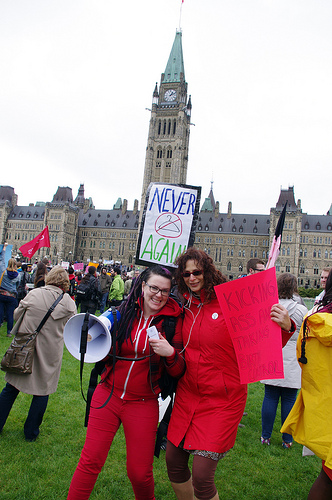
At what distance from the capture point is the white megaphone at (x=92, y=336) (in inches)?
91.2

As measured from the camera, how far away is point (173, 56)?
240 ft

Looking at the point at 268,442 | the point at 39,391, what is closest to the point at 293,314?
the point at 268,442

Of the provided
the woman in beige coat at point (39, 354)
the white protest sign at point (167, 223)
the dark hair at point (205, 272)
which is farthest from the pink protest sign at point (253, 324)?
the woman in beige coat at point (39, 354)

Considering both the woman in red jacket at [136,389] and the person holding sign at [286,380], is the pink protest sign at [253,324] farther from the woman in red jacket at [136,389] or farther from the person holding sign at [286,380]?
the person holding sign at [286,380]

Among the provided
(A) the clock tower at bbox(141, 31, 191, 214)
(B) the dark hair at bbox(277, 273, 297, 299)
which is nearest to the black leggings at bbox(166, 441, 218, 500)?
(B) the dark hair at bbox(277, 273, 297, 299)

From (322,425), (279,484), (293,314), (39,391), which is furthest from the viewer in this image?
(293,314)

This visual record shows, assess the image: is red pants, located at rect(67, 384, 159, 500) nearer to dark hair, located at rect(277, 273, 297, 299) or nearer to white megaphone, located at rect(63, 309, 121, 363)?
white megaphone, located at rect(63, 309, 121, 363)

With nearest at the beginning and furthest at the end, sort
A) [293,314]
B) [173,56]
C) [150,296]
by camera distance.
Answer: [150,296]
[293,314]
[173,56]

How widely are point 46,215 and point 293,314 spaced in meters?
69.5

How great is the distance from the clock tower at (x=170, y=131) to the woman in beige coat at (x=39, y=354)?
211 ft

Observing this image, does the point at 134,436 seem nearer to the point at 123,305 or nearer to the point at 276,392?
the point at 123,305

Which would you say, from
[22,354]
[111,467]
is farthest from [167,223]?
[111,467]

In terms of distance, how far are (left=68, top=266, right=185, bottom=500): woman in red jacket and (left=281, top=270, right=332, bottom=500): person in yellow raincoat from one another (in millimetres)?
797

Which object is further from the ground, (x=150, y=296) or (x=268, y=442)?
(x=150, y=296)
